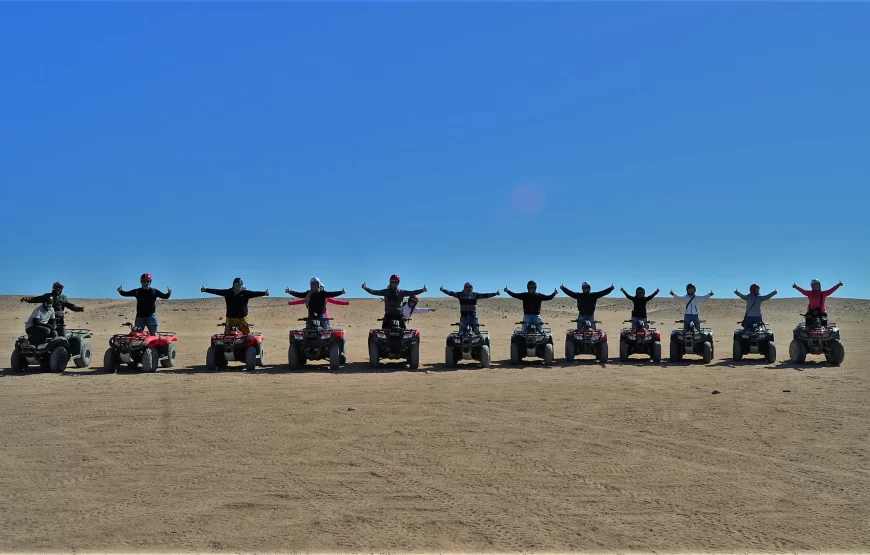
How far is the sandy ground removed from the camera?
6723 mm

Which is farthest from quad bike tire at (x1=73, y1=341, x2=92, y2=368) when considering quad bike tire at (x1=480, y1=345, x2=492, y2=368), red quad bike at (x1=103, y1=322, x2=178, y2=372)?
quad bike tire at (x1=480, y1=345, x2=492, y2=368)

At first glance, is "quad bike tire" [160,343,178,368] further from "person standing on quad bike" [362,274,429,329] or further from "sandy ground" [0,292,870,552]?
"person standing on quad bike" [362,274,429,329]

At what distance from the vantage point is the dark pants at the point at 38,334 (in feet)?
59.8

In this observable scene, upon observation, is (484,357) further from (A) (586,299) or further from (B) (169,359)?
(B) (169,359)

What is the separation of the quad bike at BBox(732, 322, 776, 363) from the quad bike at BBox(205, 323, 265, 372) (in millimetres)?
13407

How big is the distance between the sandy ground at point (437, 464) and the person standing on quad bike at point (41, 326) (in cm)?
184

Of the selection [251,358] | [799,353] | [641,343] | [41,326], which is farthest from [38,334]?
[799,353]

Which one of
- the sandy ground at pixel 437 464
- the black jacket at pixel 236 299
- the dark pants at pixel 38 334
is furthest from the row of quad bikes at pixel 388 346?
the sandy ground at pixel 437 464

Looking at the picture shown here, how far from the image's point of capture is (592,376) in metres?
17.0

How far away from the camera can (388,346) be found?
19.1 metres

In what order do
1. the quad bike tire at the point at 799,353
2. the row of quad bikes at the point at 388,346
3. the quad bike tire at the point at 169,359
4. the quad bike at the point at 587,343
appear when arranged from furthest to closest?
the quad bike at the point at 587,343
the quad bike tire at the point at 799,353
the quad bike tire at the point at 169,359
the row of quad bikes at the point at 388,346

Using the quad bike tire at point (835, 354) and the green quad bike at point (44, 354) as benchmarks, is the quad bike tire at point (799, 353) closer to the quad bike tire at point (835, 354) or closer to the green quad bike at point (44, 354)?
the quad bike tire at point (835, 354)

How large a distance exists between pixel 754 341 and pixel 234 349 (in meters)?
14.3

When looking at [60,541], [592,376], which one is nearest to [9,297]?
[592,376]
